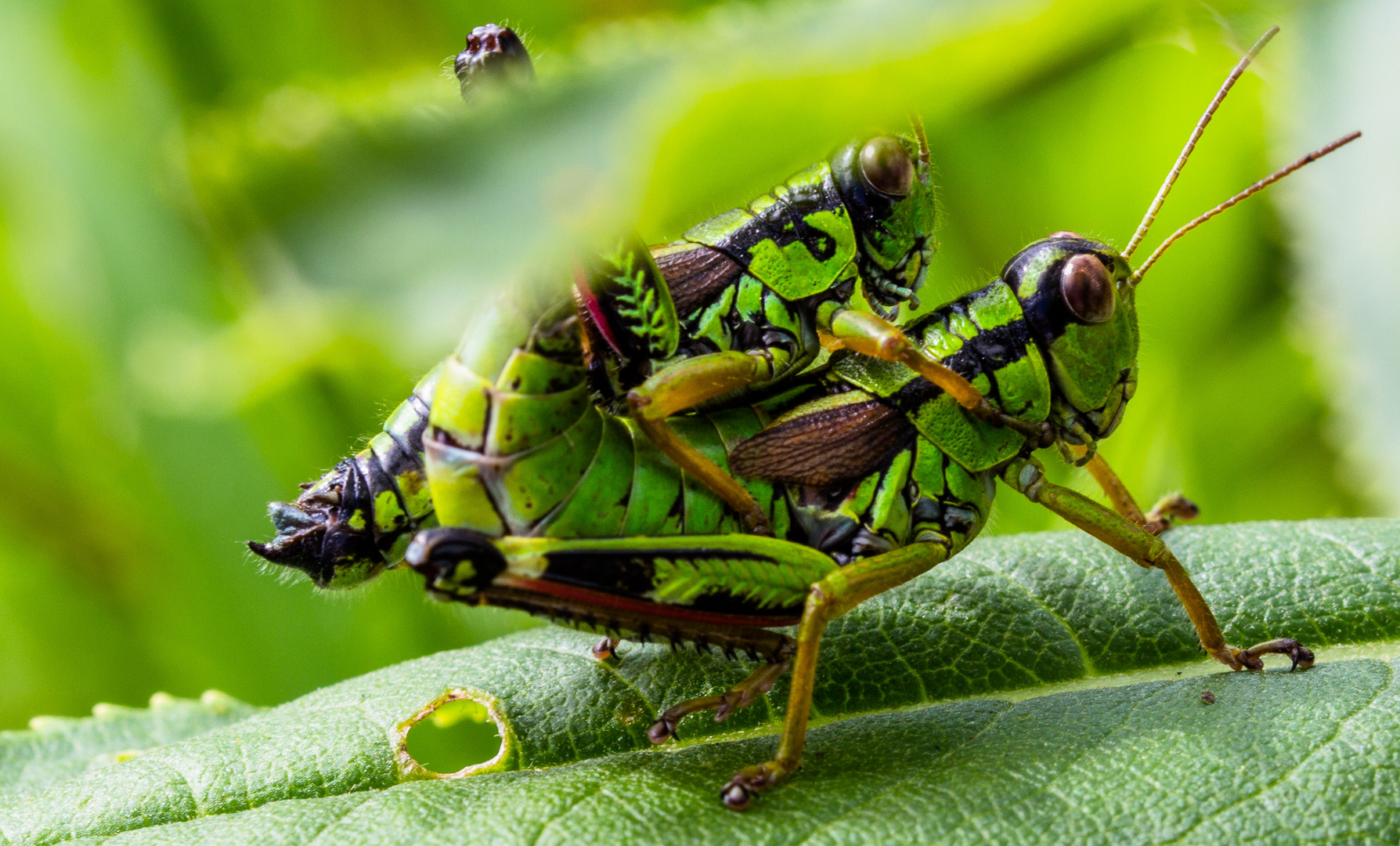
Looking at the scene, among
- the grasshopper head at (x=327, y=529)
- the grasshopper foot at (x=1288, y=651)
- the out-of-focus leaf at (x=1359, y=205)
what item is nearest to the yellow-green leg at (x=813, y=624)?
the grasshopper foot at (x=1288, y=651)

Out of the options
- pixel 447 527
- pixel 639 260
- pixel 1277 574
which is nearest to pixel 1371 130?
pixel 1277 574

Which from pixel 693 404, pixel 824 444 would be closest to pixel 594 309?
pixel 693 404

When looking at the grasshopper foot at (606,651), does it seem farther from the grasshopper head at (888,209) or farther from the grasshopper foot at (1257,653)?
the grasshopper foot at (1257,653)

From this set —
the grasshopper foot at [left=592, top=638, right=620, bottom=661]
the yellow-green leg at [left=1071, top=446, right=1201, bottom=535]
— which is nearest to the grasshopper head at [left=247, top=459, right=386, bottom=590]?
the grasshopper foot at [left=592, top=638, right=620, bottom=661]

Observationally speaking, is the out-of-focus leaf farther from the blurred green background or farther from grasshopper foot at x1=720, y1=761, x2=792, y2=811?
grasshopper foot at x1=720, y1=761, x2=792, y2=811

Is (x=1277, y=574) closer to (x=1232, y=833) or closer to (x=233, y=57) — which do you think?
(x=1232, y=833)
